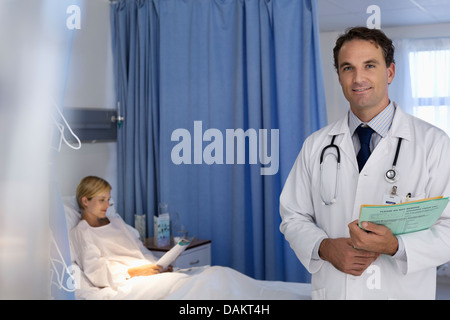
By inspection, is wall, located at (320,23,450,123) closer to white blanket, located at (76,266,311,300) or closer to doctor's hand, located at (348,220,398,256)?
white blanket, located at (76,266,311,300)

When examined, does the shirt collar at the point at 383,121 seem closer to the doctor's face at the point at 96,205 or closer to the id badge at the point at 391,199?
the id badge at the point at 391,199

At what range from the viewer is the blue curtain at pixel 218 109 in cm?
264

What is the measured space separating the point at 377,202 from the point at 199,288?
88 cm

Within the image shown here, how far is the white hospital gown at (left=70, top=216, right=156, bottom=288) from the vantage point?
226cm

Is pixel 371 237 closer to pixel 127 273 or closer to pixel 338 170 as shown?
pixel 338 170

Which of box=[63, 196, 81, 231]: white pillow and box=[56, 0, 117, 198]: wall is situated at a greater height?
box=[56, 0, 117, 198]: wall

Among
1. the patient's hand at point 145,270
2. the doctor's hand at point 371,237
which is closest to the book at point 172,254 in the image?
the patient's hand at point 145,270

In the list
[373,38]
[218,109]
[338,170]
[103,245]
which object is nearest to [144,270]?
[103,245]

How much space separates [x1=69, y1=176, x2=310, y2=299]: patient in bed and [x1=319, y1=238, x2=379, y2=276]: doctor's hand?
76cm

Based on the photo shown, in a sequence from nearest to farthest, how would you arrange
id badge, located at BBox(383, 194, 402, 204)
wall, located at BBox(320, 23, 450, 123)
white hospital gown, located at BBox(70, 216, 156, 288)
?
id badge, located at BBox(383, 194, 402, 204) < white hospital gown, located at BBox(70, 216, 156, 288) < wall, located at BBox(320, 23, 450, 123)

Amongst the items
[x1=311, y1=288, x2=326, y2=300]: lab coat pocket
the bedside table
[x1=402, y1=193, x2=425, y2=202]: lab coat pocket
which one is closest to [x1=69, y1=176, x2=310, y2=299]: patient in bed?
the bedside table

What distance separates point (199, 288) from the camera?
1957 mm

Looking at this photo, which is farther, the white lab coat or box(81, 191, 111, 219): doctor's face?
box(81, 191, 111, 219): doctor's face
